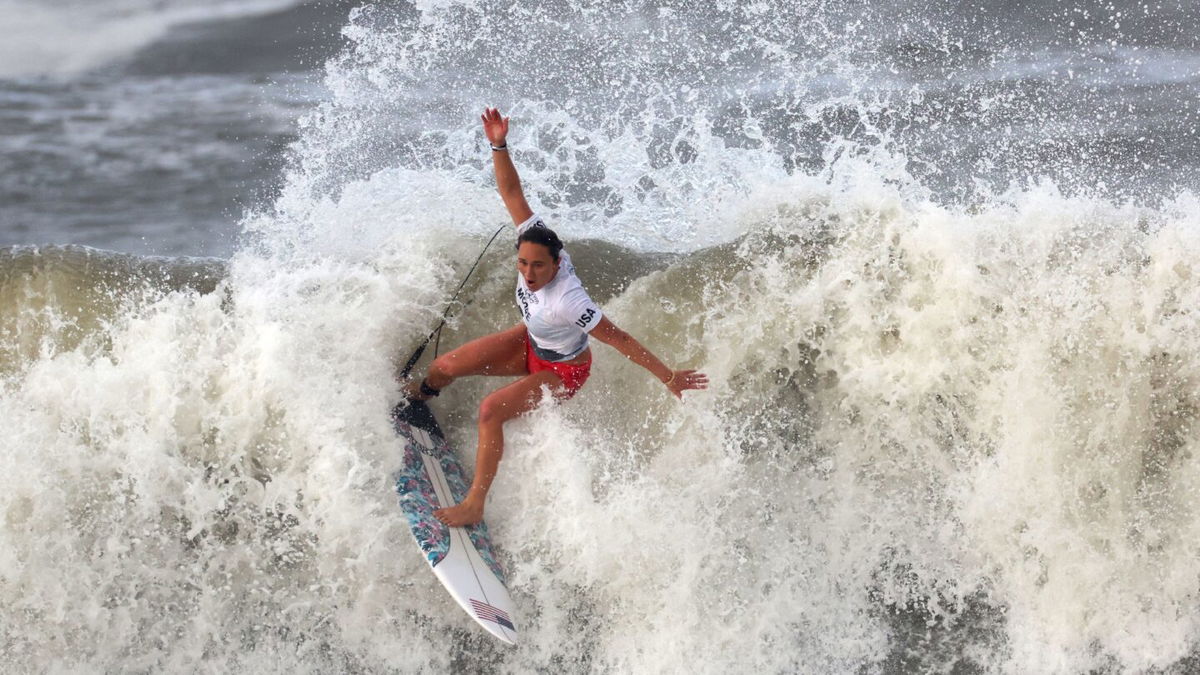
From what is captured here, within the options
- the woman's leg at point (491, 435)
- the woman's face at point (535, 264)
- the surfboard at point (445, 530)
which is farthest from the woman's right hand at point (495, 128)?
the surfboard at point (445, 530)

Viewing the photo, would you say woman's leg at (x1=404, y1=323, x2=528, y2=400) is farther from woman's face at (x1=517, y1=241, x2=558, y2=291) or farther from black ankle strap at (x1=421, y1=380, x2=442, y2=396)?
woman's face at (x1=517, y1=241, x2=558, y2=291)

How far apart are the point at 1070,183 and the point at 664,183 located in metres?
2.85

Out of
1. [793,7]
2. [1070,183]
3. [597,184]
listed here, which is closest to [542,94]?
[597,184]

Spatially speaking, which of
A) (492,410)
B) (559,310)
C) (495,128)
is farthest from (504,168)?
(492,410)

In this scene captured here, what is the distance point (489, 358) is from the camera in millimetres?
4387

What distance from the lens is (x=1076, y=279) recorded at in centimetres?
475

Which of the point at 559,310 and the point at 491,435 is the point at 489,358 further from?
the point at 559,310

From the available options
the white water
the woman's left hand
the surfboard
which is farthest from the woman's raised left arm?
the white water

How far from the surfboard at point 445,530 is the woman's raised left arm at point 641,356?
3.54 feet

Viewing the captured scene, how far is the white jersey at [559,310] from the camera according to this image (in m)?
3.93

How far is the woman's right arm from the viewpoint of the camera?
3.87m

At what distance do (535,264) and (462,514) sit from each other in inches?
48.0

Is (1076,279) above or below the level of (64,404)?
above

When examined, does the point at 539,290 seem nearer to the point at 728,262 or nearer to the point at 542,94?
the point at 728,262
